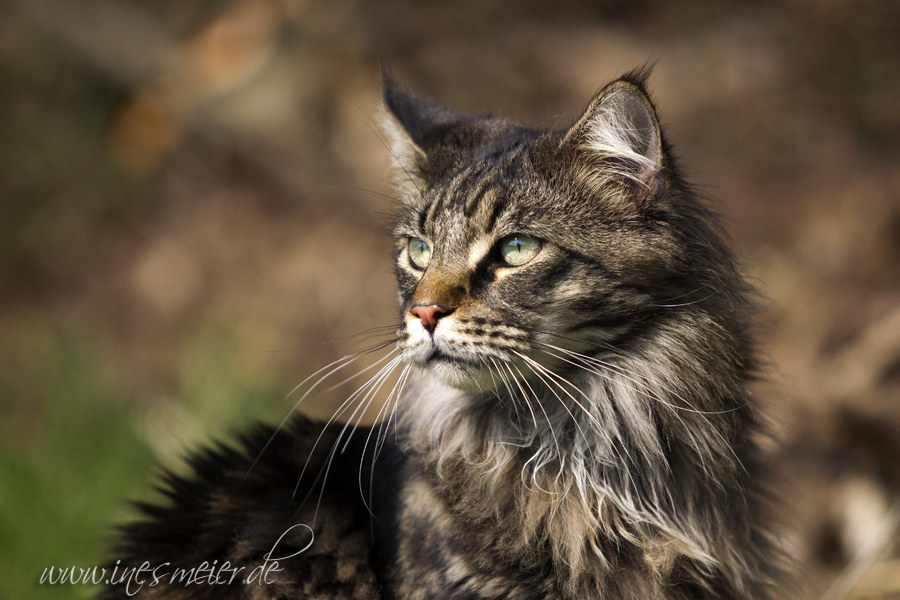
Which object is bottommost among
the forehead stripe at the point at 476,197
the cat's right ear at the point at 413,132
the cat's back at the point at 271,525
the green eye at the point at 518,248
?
the cat's back at the point at 271,525

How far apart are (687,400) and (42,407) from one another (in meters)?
5.32

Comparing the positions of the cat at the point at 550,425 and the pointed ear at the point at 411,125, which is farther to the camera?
the pointed ear at the point at 411,125

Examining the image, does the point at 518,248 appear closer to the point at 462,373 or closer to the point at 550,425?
the point at 462,373

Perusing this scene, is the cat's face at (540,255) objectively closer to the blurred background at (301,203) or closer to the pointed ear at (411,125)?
the pointed ear at (411,125)

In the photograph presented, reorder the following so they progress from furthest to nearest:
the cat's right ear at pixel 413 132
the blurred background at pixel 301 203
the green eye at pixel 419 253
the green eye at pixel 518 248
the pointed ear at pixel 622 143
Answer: the blurred background at pixel 301 203
the cat's right ear at pixel 413 132
the green eye at pixel 419 253
the green eye at pixel 518 248
the pointed ear at pixel 622 143

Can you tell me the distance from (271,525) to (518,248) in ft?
3.89

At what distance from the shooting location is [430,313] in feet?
6.54

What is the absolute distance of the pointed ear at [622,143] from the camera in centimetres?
198

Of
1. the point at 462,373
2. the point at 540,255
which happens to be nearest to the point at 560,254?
the point at 540,255

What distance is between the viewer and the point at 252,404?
190 inches

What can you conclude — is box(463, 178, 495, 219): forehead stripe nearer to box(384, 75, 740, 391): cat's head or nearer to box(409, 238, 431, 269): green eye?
box(384, 75, 740, 391): cat's head

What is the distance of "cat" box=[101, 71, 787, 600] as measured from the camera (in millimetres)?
2025

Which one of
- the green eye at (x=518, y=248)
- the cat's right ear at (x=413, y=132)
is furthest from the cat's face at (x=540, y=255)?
the cat's right ear at (x=413, y=132)

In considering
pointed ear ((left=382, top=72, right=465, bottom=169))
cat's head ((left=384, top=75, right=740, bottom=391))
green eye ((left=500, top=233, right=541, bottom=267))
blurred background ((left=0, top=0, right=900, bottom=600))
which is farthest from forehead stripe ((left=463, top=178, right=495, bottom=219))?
blurred background ((left=0, top=0, right=900, bottom=600))
